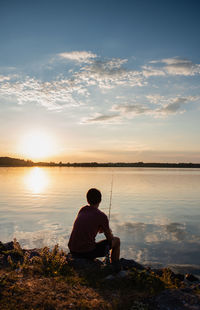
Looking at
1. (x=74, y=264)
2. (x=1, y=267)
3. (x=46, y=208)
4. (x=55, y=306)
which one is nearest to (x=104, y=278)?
(x=74, y=264)

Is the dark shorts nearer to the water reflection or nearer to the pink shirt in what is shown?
the pink shirt

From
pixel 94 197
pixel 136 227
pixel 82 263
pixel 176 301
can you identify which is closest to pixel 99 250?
pixel 82 263

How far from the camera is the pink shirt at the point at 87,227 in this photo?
267 inches

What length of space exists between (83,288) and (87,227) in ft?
4.93

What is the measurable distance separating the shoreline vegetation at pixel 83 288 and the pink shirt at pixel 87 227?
0.48 m

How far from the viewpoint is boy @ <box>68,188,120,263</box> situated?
22.3ft

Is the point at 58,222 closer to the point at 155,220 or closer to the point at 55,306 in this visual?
the point at 155,220

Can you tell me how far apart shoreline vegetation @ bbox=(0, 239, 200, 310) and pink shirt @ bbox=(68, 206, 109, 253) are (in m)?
0.48

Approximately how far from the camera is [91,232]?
22.5 feet

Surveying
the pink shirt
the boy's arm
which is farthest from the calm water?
the pink shirt

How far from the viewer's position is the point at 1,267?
688 cm

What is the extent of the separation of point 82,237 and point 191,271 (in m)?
4.30

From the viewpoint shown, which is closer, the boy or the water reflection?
the boy

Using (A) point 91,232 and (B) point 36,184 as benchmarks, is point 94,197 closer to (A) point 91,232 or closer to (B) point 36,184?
(A) point 91,232
